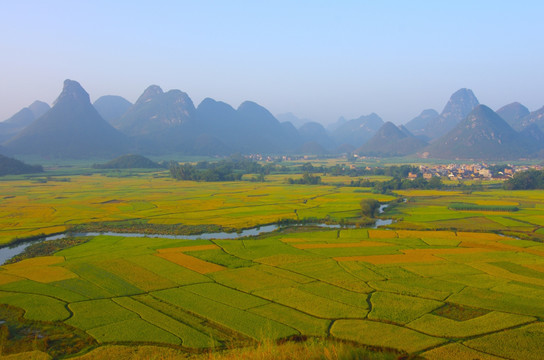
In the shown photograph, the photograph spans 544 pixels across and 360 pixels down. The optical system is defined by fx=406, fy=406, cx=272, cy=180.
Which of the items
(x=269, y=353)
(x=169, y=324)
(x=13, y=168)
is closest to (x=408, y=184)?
(x=169, y=324)

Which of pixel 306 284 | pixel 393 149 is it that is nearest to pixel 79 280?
pixel 306 284

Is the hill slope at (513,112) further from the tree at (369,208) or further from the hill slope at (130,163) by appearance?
the tree at (369,208)

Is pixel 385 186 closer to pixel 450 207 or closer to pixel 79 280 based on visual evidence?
pixel 450 207

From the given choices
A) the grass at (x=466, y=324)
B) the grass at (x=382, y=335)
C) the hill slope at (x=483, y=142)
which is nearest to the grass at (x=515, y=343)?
the grass at (x=466, y=324)

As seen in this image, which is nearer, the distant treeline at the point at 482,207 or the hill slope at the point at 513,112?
the distant treeline at the point at 482,207

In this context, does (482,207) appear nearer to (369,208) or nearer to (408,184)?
(369,208)

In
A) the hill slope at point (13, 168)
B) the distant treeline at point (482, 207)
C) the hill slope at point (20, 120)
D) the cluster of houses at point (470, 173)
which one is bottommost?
the distant treeline at point (482, 207)

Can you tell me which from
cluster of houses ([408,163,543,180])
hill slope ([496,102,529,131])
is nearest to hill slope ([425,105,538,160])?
cluster of houses ([408,163,543,180])
